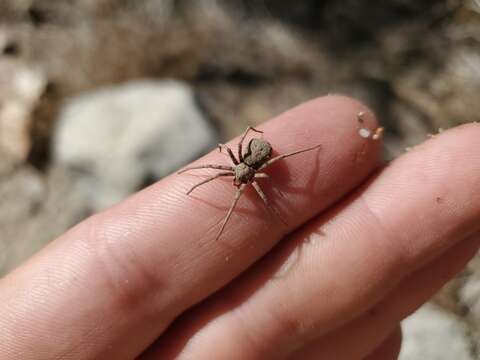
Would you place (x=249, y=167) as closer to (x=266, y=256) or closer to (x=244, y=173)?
(x=244, y=173)

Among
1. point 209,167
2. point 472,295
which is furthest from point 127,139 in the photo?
point 472,295

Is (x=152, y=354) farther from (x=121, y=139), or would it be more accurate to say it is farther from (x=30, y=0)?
(x=30, y=0)

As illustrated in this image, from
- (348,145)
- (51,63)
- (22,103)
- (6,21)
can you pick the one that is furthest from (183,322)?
(6,21)

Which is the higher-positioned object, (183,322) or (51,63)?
(51,63)

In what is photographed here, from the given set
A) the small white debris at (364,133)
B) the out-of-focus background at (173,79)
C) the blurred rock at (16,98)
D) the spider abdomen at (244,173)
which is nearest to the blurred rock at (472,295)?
the out-of-focus background at (173,79)

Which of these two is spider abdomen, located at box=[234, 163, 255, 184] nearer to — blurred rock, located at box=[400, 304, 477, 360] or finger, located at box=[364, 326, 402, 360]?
finger, located at box=[364, 326, 402, 360]

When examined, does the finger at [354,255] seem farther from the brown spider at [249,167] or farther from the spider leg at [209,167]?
the spider leg at [209,167]
